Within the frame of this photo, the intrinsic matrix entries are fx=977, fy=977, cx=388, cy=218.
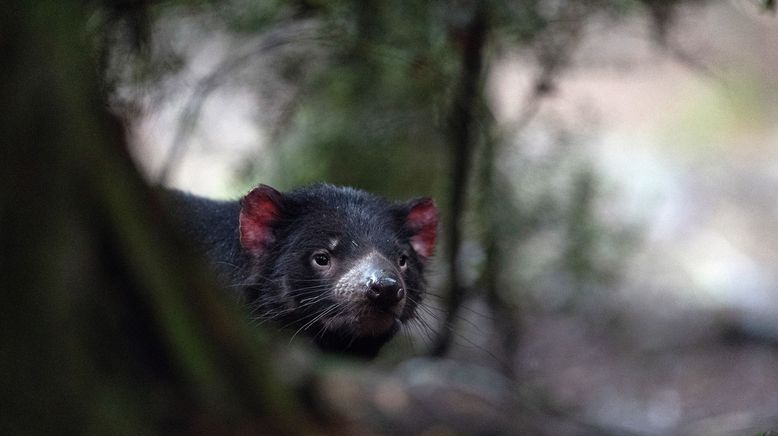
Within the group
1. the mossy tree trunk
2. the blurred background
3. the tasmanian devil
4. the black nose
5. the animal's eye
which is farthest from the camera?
the blurred background


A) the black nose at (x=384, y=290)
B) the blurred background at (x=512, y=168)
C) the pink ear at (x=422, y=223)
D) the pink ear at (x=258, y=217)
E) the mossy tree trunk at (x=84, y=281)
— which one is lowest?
the mossy tree trunk at (x=84, y=281)

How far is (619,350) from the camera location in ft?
35.0

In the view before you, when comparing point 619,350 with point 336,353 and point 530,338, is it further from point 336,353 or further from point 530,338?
point 336,353

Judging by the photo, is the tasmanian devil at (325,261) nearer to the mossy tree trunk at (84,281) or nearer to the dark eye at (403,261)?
the dark eye at (403,261)

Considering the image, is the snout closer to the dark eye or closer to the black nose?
the black nose

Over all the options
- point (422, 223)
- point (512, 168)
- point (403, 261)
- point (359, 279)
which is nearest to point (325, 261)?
point (359, 279)

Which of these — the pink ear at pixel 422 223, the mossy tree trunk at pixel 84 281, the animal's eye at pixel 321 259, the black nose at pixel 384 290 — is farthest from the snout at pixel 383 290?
the mossy tree trunk at pixel 84 281

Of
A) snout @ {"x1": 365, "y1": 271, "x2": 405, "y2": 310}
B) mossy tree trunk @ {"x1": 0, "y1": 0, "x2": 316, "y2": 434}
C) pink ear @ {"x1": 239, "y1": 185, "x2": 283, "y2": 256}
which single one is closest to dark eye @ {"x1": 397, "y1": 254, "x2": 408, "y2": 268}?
snout @ {"x1": 365, "y1": 271, "x2": 405, "y2": 310}

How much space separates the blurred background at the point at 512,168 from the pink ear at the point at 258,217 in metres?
0.39

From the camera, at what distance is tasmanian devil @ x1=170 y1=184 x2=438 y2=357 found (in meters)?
4.11

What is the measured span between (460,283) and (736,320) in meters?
5.15

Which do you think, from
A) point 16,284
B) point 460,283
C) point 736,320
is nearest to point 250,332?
point 16,284

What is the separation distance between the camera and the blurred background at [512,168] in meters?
5.42

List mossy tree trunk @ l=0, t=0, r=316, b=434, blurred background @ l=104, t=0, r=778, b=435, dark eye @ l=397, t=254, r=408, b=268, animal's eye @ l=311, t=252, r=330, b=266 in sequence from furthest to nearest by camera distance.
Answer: blurred background @ l=104, t=0, r=778, b=435
dark eye @ l=397, t=254, r=408, b=268
animal's eye @ l=311, t=252, r=330, b=266
mossy tree trunk @ l=0, t=0, r=316, b=434
